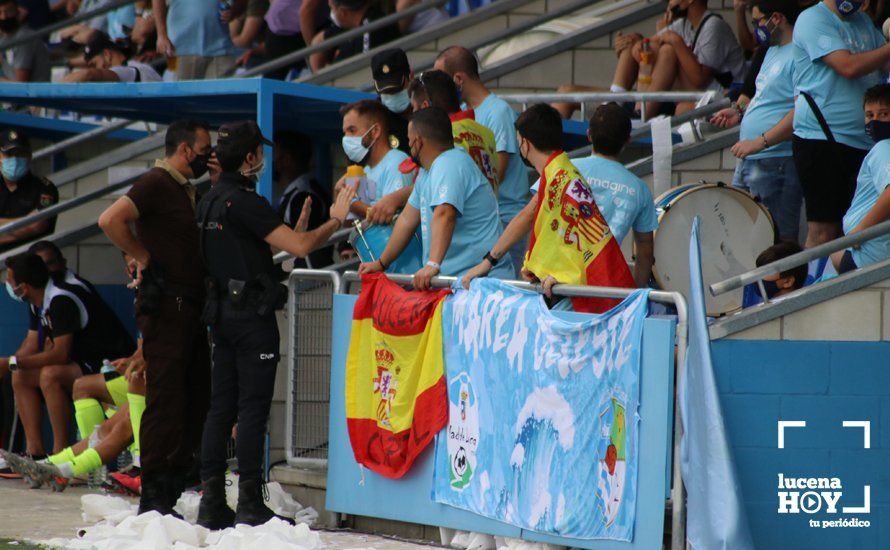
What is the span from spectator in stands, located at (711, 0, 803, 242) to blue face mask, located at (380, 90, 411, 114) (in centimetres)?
206

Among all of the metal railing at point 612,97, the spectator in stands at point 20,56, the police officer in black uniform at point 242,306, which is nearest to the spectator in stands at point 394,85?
the police officer in black uniform at point 242,306

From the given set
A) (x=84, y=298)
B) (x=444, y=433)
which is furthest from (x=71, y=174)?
(x=444, y=433)

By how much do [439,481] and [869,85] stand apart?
140 inches

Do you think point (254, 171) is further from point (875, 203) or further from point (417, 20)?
point (417, 20)

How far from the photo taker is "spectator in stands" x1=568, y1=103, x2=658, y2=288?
816cm

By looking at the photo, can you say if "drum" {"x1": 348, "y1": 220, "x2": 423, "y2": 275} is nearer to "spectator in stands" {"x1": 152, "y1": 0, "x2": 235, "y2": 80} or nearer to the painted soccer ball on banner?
the painted soccer ball on banner

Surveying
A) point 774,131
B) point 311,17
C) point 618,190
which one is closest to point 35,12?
point 311,17

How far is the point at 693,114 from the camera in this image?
11.1 meters

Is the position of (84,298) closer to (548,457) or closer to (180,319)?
(180,319)

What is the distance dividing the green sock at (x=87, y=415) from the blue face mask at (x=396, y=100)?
3.18 meters

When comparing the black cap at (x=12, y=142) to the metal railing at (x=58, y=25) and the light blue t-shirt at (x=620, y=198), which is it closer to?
the metal railing at (x=58, y=25)

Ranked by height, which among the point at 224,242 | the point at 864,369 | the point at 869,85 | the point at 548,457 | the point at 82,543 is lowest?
the point at 82,543

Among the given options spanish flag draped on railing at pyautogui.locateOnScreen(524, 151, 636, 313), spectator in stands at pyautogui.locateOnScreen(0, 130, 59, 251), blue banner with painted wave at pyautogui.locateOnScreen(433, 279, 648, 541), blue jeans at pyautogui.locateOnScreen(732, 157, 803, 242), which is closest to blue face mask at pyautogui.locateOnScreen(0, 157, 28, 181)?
spectator in stands at pyautogui.locateOnScreen(0, 130, 59, 251)

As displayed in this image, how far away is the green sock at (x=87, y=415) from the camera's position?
10953mm
